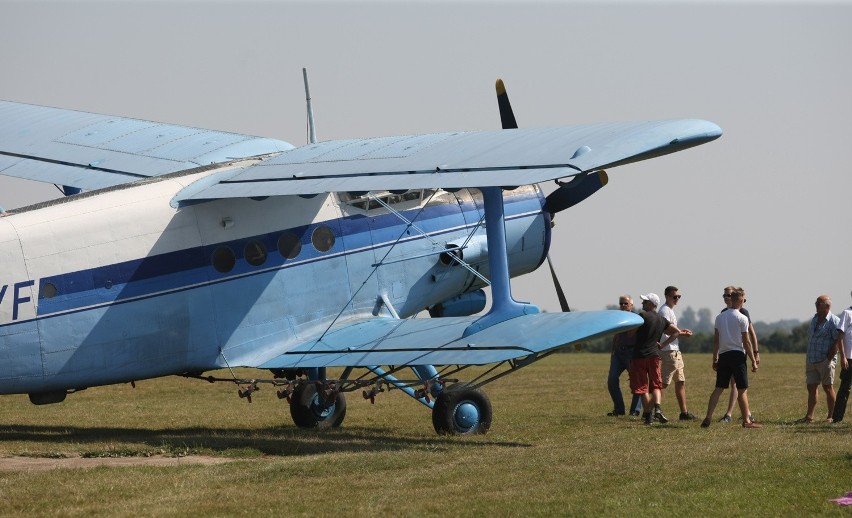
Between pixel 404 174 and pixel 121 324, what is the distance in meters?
3.73

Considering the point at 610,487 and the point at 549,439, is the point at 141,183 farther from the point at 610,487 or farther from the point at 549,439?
the point at 610,487

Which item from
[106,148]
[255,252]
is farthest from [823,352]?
[106,148]

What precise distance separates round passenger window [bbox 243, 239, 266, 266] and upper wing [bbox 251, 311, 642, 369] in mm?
1171

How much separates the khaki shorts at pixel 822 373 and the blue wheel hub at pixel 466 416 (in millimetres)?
4691

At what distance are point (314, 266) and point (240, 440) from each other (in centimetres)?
240

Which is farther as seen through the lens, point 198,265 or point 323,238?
point 323,238

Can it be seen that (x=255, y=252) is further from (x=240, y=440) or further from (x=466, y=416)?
(x=466, y=416)

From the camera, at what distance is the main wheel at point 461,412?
15258 mm

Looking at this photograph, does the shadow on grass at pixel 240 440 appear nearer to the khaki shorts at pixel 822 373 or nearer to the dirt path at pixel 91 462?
the dirt path at pixel 91 462

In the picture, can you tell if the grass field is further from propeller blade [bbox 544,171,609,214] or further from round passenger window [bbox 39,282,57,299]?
propeller blade [bbox 544,171,609,214]

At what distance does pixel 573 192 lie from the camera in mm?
17688

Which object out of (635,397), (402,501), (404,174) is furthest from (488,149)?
(635,397)

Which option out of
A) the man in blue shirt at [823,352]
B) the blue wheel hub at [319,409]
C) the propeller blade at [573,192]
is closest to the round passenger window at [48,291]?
the blue wheel hub at [319,409]

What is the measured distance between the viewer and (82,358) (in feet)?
47.6
